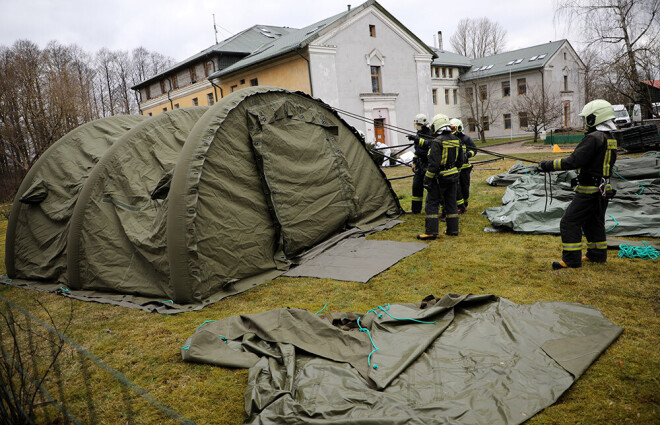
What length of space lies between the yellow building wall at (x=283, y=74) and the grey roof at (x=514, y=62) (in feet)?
68.9

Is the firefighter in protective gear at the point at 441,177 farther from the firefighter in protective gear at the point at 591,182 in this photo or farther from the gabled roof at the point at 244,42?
the gabled roof at the point at 244,42

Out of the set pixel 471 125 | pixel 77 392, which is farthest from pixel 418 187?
pixel 471 125

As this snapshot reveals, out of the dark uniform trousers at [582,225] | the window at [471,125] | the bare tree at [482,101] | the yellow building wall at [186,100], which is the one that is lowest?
the dark uniform trousers at [582,225]

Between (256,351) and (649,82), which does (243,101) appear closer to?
(256,351)

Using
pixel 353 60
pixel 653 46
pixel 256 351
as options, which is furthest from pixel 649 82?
pixel 256 351

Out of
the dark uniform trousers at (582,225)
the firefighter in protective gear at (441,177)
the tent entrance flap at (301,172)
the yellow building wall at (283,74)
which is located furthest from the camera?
the yellow building wall at (283,74)

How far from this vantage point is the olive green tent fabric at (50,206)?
6.42 metres

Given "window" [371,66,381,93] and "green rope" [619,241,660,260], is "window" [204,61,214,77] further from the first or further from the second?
"green rope" [619,241,660,260]

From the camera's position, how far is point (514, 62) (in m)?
35.9

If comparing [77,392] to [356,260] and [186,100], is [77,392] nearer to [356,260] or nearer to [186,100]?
[356,260]

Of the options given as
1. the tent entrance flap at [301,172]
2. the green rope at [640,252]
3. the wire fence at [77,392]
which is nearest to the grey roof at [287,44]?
the tent entrance flap at [301,172]

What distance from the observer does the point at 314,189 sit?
6.86 metres

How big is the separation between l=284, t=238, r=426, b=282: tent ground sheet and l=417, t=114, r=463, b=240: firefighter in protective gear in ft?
1.83

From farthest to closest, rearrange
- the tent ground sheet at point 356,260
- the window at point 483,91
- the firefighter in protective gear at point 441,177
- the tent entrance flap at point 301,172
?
the window at point 483,91
the firefighter in protective gear at point 441,177
the tent entrance flap at point 301,172
the tent ground sheet at point 356,260
